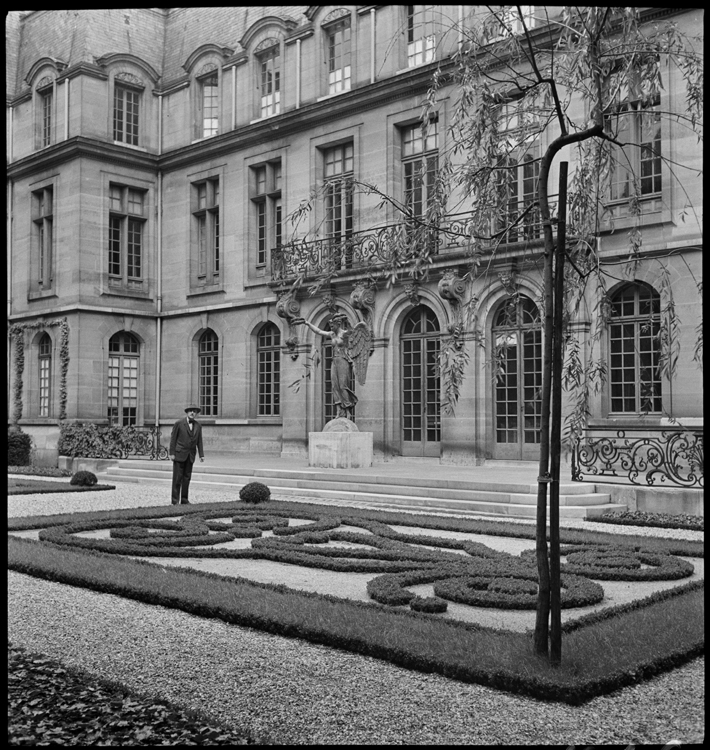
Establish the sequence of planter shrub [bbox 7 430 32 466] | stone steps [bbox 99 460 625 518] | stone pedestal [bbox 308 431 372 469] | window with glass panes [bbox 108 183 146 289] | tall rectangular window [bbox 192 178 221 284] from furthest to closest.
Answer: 1. window with glass panes [bbox 108 183 146 289]
2. tall rectangular window [bbox 192 178 221 284]
3. planter shrub [bbox 7 430 32 466]
4. stone pedestal [bbox 308 431 372 469]
5. stone steps [bbox 99 460 625 518]

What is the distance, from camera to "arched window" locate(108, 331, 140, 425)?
29625mm

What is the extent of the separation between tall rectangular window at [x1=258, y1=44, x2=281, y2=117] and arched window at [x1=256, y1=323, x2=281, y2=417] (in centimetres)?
711

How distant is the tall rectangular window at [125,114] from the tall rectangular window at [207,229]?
298cm

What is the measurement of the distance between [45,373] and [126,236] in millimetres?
5487

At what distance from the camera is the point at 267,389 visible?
92.0ft

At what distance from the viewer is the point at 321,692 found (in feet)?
17.2

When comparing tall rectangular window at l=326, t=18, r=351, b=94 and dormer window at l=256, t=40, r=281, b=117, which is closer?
tall rectangular window at l=326, t=18, r=351, b=94

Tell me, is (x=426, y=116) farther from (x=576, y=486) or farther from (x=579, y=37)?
(x=576, y=486)

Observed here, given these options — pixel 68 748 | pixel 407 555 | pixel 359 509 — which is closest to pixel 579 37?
pixel 68 748

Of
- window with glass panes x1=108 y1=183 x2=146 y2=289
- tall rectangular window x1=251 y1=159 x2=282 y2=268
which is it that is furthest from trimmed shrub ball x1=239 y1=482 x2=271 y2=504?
window with glass panes x1=108 y1=183 x2=146 y2=289

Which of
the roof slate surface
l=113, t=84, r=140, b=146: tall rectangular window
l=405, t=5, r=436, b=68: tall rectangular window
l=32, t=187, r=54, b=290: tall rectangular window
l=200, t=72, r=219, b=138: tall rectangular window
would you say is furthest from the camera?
l=32, t=187, r=54, b=290: tall rectangular window

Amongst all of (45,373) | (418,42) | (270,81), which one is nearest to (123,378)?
(45,373)

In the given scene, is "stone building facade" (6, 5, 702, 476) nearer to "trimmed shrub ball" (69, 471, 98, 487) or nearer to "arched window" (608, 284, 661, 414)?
"arched window" (608, 284, 661, 414)

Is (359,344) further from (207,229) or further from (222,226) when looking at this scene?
(207,229)
